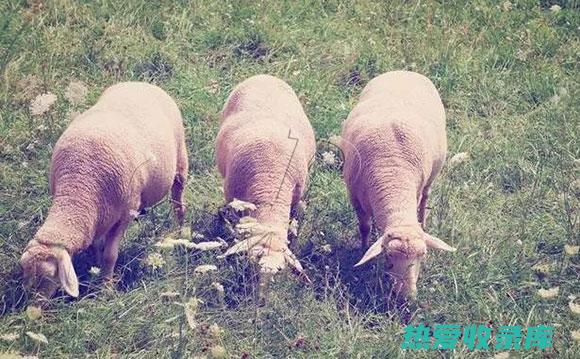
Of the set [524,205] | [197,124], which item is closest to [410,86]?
[524,205]

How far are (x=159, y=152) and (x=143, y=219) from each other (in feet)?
1.96

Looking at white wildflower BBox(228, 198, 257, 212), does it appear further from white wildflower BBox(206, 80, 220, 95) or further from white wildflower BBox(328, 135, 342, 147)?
white wildflower BBox(206, 80, 220, 95)

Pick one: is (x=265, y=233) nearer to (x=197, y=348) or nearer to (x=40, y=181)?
(x=197, y=348)

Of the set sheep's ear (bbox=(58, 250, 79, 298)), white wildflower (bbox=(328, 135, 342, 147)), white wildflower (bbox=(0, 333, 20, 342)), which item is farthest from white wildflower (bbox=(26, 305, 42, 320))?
white wildflower (bbox=(328, 135, 342, 147))

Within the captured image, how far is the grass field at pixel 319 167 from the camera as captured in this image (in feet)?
17.2

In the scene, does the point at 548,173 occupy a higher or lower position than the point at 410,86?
lower

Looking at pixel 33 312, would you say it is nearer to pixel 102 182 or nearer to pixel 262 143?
pixel 102 182

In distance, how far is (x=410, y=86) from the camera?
710cm

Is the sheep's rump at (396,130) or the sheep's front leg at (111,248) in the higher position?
the sheep's rump at (396,130)

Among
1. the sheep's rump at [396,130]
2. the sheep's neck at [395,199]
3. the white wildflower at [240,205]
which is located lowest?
the sheep's neck at [395,199]

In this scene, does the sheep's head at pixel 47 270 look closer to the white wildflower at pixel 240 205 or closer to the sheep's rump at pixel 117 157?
the sheep's rump at pixel 117 157

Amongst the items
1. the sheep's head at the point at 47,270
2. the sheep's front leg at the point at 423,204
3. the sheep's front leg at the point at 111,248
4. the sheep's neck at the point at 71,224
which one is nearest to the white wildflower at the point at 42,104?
the sheep's neck at the point at 71,224

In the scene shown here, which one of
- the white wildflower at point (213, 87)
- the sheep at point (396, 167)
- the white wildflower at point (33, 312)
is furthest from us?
the white wildflower at point (213, 87)

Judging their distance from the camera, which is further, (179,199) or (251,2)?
(251,2)
